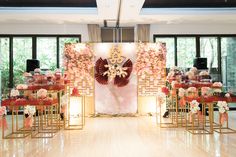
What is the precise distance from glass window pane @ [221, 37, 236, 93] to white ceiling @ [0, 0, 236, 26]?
1.15 meters

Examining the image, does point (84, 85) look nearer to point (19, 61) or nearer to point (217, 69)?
point (19, 61)

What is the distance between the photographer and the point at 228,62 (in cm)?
1064

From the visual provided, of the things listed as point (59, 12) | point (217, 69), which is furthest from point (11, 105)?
point (217, 69)

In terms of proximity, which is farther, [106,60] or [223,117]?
[106,60]

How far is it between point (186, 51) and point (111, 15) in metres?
3.37

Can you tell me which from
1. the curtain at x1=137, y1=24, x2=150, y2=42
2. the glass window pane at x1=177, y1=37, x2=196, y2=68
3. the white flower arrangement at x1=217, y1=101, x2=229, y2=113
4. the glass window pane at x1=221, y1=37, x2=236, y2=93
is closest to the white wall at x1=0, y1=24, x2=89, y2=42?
the curtain at x1=137, y1=24, x2=150, y2=42

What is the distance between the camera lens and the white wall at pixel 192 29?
10.3 metres

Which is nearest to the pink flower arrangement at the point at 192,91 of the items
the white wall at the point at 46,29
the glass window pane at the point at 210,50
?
the glass window pane at the point at 210,50

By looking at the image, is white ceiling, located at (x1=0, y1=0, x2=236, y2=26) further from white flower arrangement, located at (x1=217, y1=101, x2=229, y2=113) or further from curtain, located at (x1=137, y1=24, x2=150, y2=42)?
white flower arrangement, located at (x1=217, y1=101, x2=229, y2=113)

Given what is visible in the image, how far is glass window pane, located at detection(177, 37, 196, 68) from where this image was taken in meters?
10.5

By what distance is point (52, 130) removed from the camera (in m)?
6.97

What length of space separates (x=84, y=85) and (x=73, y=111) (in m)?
0.91

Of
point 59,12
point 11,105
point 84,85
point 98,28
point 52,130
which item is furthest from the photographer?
point 98,28

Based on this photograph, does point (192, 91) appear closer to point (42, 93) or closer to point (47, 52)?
point (42, 93)
